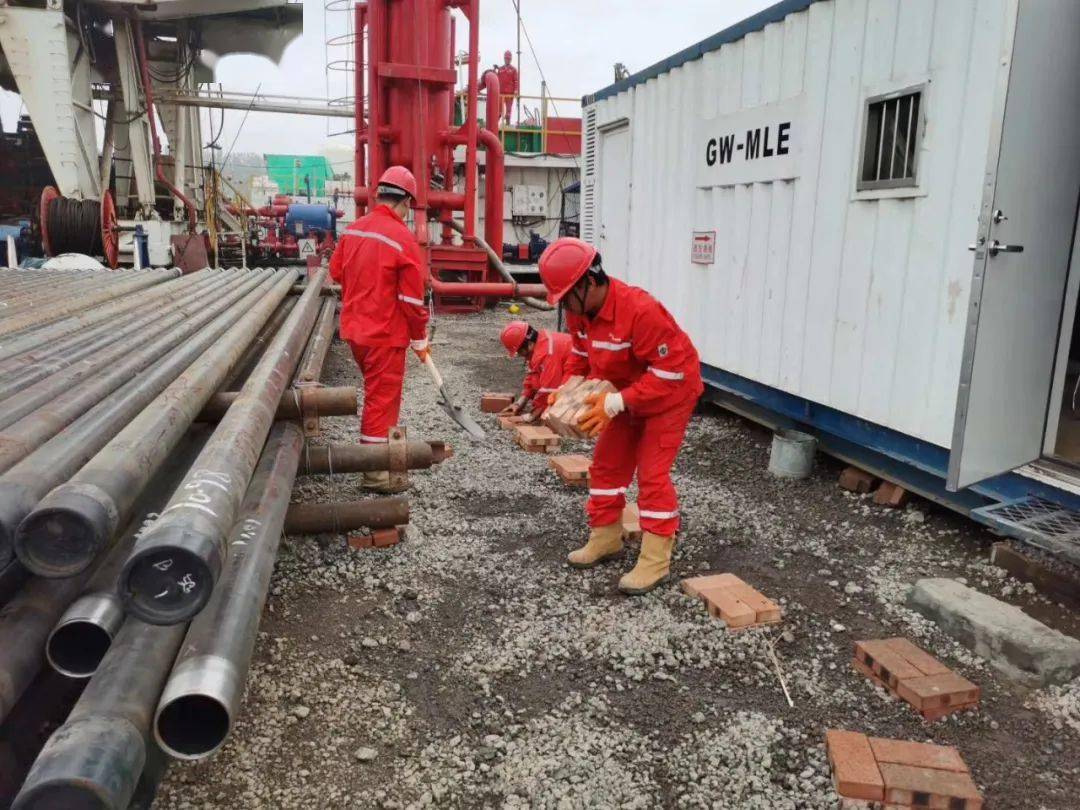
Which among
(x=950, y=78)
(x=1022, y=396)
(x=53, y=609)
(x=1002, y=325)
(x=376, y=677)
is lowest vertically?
(x=376, y=677)

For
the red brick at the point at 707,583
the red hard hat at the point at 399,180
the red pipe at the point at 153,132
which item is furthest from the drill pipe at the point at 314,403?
the red pipe at the point at 153,132

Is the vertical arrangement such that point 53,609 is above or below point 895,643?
above

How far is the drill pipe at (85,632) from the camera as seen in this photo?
2.07 metres

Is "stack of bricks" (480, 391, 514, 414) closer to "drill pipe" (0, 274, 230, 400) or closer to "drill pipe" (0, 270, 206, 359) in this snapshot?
"drill pipe" (0, 274, 230, 400)

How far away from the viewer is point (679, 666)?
3.28 m

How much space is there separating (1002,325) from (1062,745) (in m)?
1.91

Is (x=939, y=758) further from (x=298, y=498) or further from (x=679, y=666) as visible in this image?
(x=298, y=498)

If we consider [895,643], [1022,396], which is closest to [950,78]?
[1022,396]

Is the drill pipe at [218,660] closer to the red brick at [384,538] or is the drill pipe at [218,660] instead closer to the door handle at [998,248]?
the red brick at [384,538]

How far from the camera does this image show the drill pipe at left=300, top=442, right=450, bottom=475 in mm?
4375

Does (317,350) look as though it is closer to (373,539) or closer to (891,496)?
(373,539)

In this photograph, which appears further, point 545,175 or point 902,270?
point 545,175

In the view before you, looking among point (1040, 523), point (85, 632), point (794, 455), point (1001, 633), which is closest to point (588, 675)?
point (1001, 633)

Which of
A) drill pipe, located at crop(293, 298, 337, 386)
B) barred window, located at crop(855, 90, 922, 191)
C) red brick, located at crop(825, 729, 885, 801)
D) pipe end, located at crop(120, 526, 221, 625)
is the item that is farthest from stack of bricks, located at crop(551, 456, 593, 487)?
pipe end, located at crop(120, 526, 221, 625)
